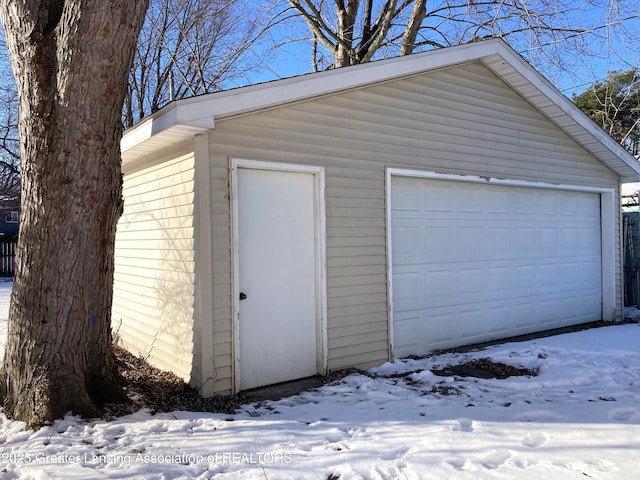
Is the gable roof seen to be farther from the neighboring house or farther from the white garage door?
the white garage door

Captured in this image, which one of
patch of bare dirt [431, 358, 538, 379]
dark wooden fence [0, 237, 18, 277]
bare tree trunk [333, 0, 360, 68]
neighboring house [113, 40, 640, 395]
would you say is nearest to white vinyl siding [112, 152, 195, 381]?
neighboring house [113, 40, 640, 395]

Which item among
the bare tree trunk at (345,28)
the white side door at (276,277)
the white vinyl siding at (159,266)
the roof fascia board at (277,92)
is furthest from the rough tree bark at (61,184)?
the bare tree trunk at (345,28)

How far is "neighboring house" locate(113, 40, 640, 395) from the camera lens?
4.80 metres

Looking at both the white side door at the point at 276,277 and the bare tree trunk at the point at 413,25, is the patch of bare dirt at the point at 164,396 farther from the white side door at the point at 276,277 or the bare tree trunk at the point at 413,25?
the bare tree trunk at the point at 413,25

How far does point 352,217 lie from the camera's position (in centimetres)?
569

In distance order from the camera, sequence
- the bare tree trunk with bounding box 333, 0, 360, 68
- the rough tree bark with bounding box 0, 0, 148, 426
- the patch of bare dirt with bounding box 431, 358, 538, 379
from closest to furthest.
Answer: the rough tree bark with bounding box 0, 0, 148, 426 < the patch of bare dirt with bounding box 431, 358, 538, 379 < the bare tree trunk with bounding box 333, 0, 360, 68

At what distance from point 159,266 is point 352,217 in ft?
7.34

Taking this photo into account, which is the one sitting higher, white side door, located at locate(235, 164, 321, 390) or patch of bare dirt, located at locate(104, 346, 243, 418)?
white side door, located at locate(235, 164, 321, 390)

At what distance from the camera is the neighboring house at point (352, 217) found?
4.80 metres

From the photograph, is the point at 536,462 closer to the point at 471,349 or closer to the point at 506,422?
the point at 506,422

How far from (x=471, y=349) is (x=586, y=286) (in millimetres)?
3235

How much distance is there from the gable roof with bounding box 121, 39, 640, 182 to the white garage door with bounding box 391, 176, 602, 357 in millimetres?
987

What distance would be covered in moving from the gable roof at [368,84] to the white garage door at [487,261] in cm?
99

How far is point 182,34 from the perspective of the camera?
1706 centimetres
